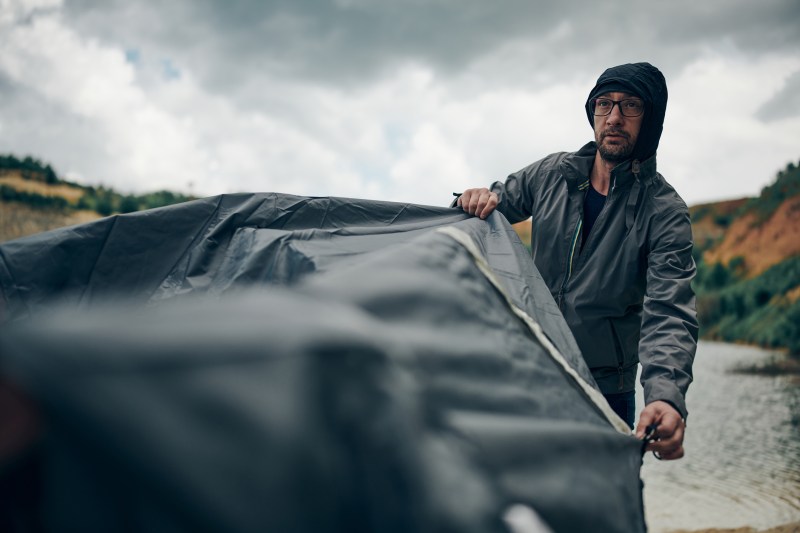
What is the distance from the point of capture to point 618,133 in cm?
262

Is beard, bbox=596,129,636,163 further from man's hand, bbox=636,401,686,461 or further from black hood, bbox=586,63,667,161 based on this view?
man's hand, bbox=636,401,686,461

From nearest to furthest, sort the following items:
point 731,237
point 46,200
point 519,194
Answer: point 519,194 → point 46,200 → point 731,237

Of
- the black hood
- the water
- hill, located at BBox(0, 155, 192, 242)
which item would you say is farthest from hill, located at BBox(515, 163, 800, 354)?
the black hood

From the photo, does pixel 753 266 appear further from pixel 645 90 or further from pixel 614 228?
pixel 614 228

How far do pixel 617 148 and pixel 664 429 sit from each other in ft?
4.24

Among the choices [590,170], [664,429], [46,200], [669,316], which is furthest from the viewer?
[46,200]

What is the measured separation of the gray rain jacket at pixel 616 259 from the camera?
88.6 inches

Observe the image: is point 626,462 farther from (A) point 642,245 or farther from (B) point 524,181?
(B) point 524,181

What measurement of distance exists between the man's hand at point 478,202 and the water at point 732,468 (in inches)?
216

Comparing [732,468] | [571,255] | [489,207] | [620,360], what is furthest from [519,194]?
[732,468]

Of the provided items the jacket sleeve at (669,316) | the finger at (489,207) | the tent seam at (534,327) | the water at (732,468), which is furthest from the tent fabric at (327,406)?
the water at (732,468)

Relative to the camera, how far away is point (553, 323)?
186 centimetres

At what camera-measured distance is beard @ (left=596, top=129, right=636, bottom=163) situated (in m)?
2.60

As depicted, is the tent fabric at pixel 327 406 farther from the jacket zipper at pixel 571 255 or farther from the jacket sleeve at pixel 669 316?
the jacket zipper at pixel 571 255
